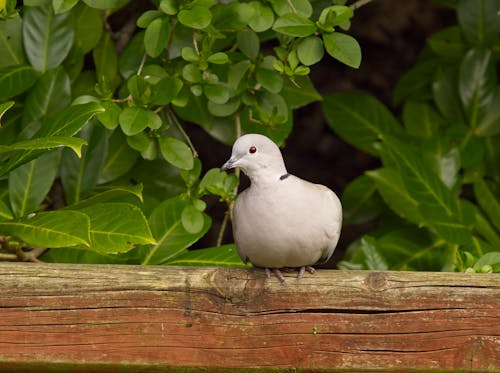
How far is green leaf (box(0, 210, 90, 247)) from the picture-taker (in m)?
2.45

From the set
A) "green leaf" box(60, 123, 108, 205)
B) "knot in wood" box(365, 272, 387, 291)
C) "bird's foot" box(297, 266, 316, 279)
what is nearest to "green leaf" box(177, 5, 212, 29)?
"green leaf" box(60, 123, 108, 205)

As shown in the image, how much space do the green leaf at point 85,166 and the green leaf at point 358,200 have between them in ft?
3.69

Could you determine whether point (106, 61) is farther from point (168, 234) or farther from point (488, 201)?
point (488, 201)

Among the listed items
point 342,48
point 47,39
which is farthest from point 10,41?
point 342,48

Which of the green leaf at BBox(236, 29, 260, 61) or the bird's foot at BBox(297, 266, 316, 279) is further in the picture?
the green leaf at BBox(236, 29, 260, 61)

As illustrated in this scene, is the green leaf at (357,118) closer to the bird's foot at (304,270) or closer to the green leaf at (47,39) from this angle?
the green leaf at (47,39)

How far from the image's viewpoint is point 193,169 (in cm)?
291

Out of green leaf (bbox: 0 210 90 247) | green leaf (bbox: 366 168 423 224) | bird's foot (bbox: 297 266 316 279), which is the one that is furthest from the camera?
green leaf (bbox: 366 168 423 224)

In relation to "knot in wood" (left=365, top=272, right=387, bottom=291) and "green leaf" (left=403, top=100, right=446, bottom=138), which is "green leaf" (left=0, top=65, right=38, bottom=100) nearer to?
"knot in wood" (left=365, top=272, right=387, bottom=291)

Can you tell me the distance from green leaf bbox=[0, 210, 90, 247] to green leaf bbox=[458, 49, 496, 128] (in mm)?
1856

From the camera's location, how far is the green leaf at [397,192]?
3369 mm

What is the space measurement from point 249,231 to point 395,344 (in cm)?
43

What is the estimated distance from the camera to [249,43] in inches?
118

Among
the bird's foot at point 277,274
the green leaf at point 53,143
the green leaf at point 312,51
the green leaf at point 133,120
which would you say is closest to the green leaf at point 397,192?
the green leaf at point 312,51
